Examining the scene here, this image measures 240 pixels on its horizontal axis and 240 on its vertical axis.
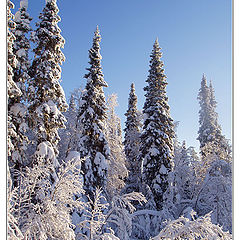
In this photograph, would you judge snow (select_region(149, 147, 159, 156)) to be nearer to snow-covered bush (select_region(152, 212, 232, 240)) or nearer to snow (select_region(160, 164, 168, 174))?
snow (select_region(160, 164, 168, 174))

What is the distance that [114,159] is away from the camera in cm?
1675

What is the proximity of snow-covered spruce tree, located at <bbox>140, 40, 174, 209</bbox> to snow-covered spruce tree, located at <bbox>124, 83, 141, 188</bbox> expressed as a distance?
5.59 m

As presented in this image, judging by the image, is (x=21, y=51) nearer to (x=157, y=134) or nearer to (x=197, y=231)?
(x=197, y=231)

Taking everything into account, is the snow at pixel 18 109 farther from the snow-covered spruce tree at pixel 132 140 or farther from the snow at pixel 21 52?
the snow-covered spruce tree at pixel 132 140

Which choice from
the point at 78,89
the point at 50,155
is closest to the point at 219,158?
the point at 50,155

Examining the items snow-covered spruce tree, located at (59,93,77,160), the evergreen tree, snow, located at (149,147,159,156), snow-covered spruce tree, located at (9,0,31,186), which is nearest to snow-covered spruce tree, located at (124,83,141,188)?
snow-covered spruce tree, located at (59,93,77,160)

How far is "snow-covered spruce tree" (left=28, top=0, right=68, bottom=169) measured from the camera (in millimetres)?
10023

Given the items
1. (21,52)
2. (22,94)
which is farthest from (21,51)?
(22,94)

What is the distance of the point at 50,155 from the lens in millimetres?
9750

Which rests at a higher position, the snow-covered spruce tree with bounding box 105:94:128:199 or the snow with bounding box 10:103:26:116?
the snow with bounding box 10:103:26:116

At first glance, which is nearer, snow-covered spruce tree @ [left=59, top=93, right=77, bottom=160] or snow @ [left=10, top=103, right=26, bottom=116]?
snow @ [left=10, top=103, right=26, bottom=116]

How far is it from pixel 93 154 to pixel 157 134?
4.96m
